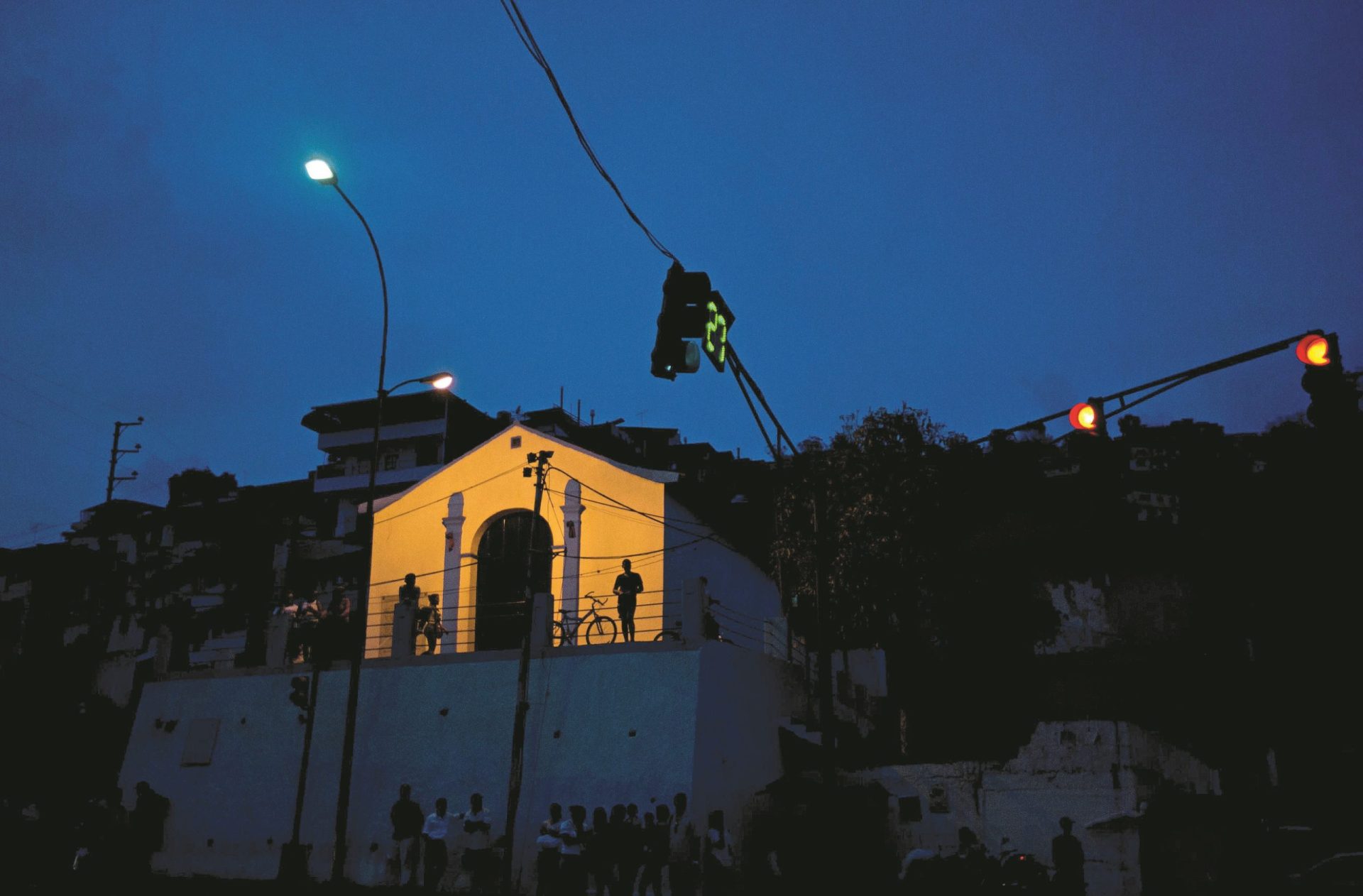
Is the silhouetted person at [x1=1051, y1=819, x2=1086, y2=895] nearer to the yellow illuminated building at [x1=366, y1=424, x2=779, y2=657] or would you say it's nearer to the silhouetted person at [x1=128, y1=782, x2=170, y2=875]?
the yellow illuminated building at [x1=366, y1=424, x2=779, y2=657]

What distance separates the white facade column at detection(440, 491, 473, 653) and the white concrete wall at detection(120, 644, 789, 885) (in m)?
3.00

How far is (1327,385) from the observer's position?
9844 millimetres

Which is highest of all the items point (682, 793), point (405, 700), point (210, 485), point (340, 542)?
point (210, 485)

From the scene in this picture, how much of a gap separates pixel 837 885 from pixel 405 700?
926cm

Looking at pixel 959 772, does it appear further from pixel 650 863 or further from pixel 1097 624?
pixel 1097 624

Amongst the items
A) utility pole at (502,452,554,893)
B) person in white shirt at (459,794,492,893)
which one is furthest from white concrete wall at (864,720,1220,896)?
person in white shirt at (459,794,492,893)

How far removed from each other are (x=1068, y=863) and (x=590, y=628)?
35.9 feet

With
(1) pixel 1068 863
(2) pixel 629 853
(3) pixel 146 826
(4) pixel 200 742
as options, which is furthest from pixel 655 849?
(4) pixel 200 742

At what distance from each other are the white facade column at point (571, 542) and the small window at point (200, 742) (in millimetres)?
7529

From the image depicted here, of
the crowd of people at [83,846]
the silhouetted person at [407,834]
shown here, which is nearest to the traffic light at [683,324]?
the crowd of people at [83,846]

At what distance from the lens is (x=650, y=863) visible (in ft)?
51.8

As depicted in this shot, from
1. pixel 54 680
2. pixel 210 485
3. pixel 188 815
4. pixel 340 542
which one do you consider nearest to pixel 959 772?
pixel 188 815

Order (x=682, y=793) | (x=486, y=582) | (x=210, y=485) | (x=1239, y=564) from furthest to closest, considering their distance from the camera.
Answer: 1. (x=210, y=485)
2. (x=1239, y=564)
3. (x=486, y=582)
4. (x=682, y=793)

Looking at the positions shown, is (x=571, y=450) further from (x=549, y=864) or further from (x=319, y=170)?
(x=549, y=864)
